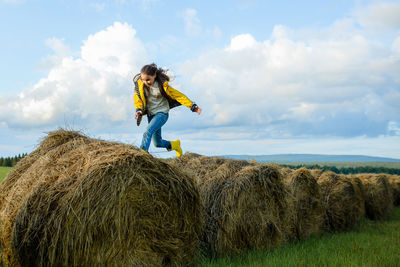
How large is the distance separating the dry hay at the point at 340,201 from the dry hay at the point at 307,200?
84cm

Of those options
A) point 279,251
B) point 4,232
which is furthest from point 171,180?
point 279,251

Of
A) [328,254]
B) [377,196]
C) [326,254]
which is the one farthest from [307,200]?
[377,196]

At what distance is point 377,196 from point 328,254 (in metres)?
9.16

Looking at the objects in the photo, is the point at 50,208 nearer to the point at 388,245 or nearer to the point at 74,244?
the point at 74,244

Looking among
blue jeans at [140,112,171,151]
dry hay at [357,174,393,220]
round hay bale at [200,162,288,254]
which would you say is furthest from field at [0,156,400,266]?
dry hay at [357,174,393,220]

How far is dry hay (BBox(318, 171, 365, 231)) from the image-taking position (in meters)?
11.1

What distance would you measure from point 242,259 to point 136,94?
3606 millimetres

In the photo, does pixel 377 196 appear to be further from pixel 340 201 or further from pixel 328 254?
pixel 328 254

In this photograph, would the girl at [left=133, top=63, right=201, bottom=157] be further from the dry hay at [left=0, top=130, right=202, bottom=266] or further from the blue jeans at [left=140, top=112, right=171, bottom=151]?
the dry hay at [left=0, top=130, right=202, bottom=266]

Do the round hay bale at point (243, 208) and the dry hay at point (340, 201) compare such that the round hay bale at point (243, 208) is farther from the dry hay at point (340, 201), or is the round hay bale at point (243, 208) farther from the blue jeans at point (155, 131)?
the dry hay at point (340, 201)

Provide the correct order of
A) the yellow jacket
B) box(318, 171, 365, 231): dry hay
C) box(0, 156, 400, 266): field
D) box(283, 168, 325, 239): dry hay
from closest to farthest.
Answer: box(0, 156, 400, 266): field
the yellow jacket
box(283, 168, 325, 239): dry hay
box(318, 171, 365, 231): dry hay

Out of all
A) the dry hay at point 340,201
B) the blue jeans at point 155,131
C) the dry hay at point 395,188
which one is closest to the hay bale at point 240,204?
the blue jeans at point 155,131

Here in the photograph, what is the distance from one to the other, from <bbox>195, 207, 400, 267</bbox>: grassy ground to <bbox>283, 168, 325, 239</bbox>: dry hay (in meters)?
0.41

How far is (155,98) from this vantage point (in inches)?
287
